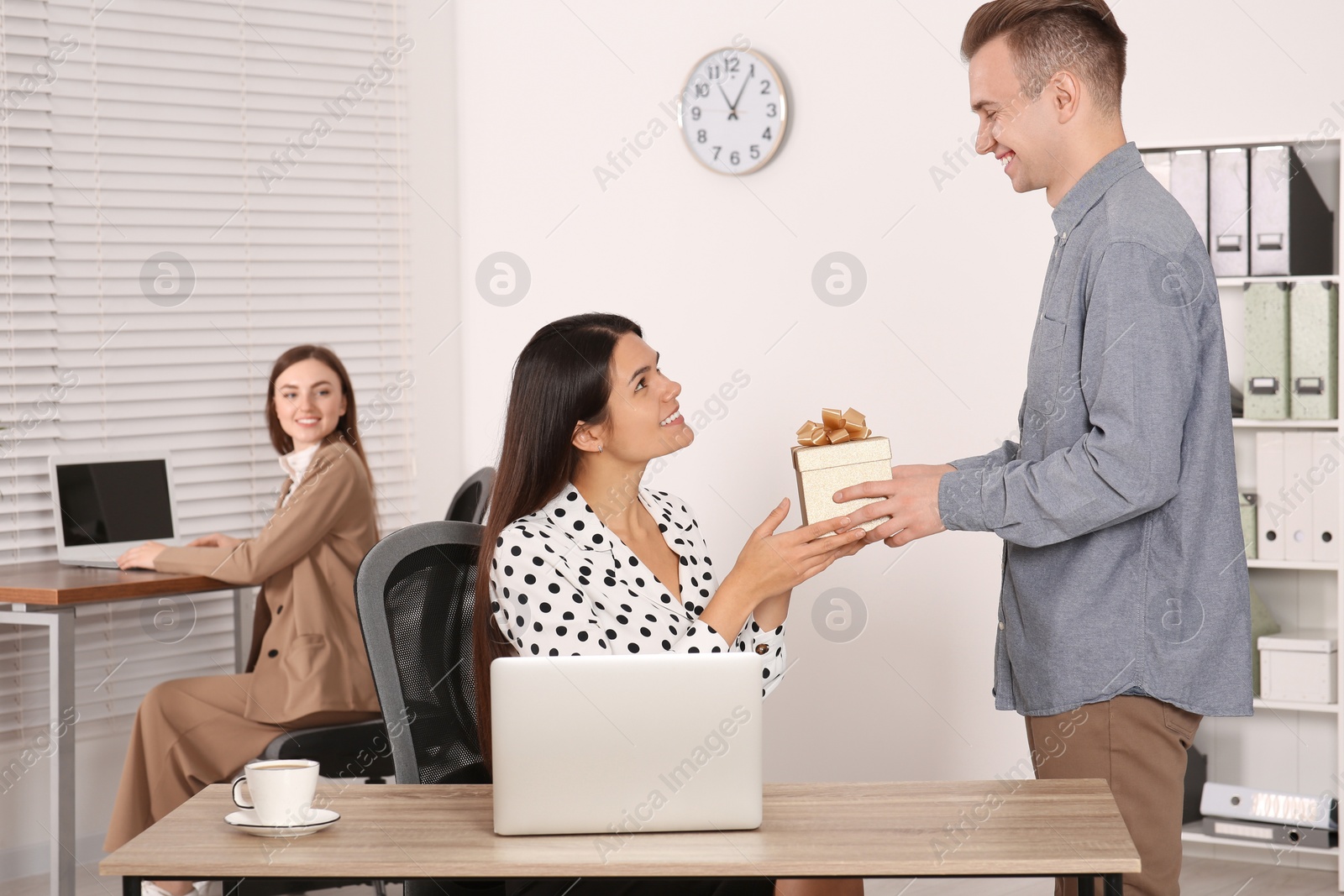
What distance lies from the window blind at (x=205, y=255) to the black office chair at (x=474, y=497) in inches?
48.3

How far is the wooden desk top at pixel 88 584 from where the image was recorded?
3229mm

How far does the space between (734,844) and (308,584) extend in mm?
Answer: 2203

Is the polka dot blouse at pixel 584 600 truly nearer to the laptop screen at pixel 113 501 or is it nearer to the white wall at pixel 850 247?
the white wall at pixel 850 247

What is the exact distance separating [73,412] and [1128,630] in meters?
3.30

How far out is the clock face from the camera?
4109 mm

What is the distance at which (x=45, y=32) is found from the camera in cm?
390

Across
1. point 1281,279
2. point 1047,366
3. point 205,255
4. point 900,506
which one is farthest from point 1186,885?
point 205,255

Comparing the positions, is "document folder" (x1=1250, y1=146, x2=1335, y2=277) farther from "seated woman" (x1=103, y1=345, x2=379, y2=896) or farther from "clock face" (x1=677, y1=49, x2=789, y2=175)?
"seated woman" (x1=103, y1=345, x2=379, y2=896)

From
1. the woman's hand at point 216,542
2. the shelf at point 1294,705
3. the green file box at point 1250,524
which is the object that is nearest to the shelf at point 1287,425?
the green file box at point 1250,524

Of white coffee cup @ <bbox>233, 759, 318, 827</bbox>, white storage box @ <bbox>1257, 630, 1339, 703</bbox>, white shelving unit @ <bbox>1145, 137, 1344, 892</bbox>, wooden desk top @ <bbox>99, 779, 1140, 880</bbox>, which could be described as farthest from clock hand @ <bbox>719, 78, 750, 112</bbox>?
white coffee cup @ <bbox>233, 759, 318, 827</bbox>

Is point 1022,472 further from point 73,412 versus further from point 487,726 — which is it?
point 73,412

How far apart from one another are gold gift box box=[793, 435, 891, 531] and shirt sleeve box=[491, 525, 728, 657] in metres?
0.26

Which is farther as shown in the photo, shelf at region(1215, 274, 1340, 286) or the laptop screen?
the laptop screen

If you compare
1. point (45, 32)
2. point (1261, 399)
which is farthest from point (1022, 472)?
point (45, 32)
